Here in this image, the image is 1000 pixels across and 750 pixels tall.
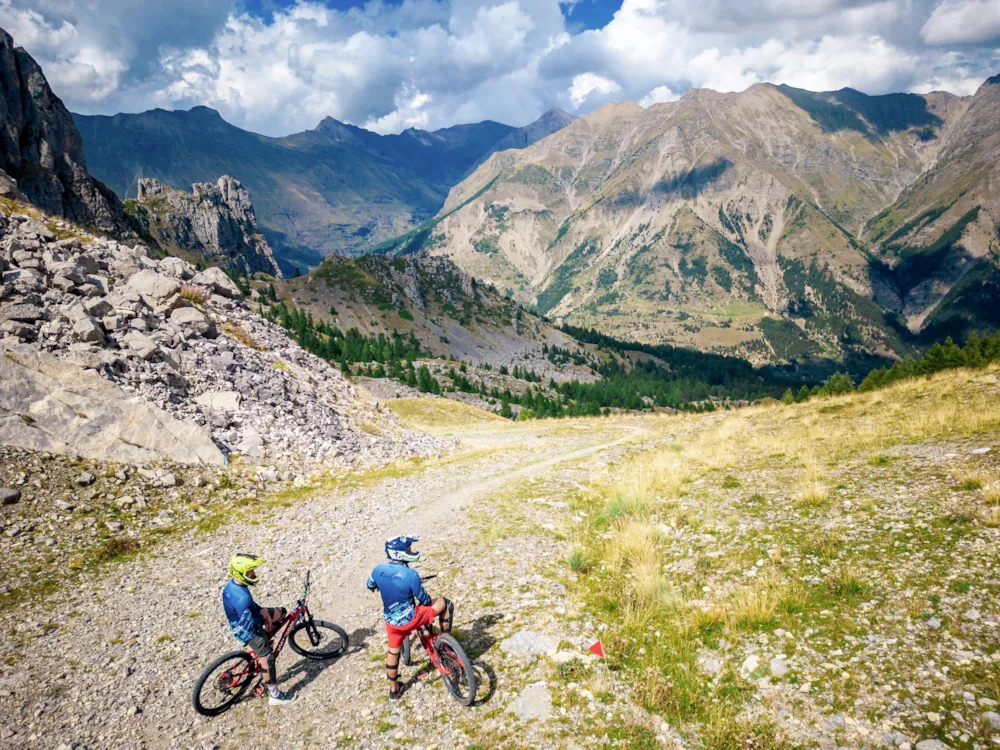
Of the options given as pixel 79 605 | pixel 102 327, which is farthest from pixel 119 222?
pixel 79 605

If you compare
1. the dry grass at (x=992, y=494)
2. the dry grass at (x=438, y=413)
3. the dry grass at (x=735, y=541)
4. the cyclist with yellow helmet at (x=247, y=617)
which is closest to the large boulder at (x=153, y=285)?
the cyclist with yellow helmet at (x=247, y=617)

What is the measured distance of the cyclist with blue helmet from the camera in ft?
30.6

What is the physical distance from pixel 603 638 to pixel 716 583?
3.15 meters

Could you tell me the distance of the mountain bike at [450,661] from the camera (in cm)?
879

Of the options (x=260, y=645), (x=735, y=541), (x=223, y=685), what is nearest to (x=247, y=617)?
(x=260, y=645)

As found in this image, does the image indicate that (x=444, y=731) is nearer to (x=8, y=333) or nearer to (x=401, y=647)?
(x=401, y=647)

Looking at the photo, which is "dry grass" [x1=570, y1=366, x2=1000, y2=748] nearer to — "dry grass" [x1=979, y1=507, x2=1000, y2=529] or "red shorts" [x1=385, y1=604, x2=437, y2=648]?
"dry grass" [x1=979, y1=507, x2=1000, y2=529]

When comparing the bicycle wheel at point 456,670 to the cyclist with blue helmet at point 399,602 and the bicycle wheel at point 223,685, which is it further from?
the bicycle wheel at point 223,685

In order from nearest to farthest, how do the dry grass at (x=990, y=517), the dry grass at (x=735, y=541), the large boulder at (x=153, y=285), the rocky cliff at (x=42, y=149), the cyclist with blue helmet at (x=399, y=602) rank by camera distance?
1. the dry grass at (x=735, y=541)
2. the cyclist with blue helmet at (x=399, y=602)
3. the dry grass at (x=990, y=517)
4. the large boulder at (x=153, y=285)
5. the rocky cliff at (x=42, y=149)

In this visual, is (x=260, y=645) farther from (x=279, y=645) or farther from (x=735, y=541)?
(x=735, y=541)

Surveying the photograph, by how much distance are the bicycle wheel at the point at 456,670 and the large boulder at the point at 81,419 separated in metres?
16.9

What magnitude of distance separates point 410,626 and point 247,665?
367 cm

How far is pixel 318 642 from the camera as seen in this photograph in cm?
1088

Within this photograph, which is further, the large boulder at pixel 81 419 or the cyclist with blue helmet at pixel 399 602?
the large boulder at pixel 81 419
